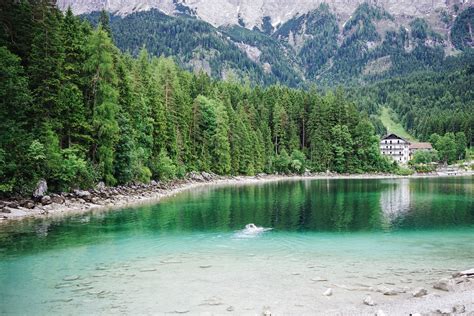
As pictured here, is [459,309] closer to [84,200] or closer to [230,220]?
[230,220]

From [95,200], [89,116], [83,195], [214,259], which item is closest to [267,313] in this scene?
[214,259]

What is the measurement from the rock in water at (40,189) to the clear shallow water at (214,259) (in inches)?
254

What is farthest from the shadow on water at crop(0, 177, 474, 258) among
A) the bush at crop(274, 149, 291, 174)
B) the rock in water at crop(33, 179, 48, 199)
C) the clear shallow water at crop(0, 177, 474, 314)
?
the bush at crop(274, 149, 291, 174)

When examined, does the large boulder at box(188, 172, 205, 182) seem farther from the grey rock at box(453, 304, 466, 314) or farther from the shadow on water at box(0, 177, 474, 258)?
the grey rock at box(453, 304, 466, 314)

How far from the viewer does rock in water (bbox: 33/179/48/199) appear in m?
46.9

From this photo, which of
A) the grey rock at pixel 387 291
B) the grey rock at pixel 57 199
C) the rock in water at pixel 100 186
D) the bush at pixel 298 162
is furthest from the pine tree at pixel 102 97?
the bush at pixel 298 162

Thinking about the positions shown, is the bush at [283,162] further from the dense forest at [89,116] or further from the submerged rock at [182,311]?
the submerged rock at [182,311]

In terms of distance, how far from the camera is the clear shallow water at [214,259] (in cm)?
1953

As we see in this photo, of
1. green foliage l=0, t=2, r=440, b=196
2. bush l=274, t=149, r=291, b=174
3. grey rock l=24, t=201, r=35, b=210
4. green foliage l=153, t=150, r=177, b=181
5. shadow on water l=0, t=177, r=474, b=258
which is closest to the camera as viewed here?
shadow on water l=0, t=177, r=474, b=258

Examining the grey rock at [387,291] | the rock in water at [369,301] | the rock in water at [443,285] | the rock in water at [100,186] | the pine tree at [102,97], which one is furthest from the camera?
the rock in water at [100,186]

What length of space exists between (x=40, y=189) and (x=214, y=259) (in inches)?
1102

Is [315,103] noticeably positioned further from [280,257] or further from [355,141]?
[280,257]

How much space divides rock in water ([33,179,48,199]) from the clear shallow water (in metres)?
6.45

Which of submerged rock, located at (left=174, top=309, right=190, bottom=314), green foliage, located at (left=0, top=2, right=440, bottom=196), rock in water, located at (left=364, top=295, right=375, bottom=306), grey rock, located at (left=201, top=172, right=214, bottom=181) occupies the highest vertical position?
green foliage, located at (left=0, top=2, right=440, bottom=196)
